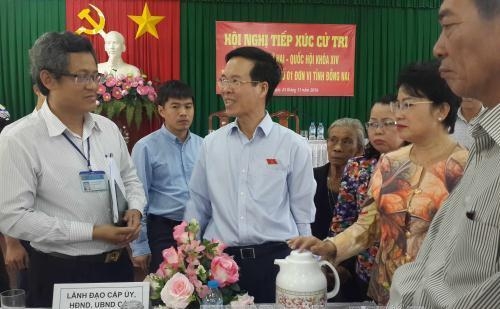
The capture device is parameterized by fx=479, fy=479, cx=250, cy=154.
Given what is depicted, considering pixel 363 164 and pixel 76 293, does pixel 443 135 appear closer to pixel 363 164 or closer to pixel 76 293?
pixel 363 164

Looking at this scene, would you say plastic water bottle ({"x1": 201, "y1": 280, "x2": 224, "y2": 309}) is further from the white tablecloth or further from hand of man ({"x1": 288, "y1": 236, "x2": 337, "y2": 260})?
the white tablecloth

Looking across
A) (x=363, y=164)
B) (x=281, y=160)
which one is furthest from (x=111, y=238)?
(x=363, y=164)

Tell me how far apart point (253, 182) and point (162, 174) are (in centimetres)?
107

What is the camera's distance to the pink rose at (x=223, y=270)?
129cm

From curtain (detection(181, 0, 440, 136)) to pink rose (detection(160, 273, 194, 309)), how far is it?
6.25 m

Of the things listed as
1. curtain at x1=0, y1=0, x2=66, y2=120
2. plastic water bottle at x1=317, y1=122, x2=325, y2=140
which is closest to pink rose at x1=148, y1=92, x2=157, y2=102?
curtain at x1=0, y1=0, x2=66, y2=120

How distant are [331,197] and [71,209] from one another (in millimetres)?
1339

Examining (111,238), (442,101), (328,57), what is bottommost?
(111,238)

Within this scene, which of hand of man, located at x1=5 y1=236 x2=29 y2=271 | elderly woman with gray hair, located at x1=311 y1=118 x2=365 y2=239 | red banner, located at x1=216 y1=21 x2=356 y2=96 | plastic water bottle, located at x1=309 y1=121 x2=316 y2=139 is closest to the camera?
hand of man, located at x1=5 y1=236 x2=29 y2=271

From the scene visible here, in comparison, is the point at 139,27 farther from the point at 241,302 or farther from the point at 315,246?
the point at 241,302

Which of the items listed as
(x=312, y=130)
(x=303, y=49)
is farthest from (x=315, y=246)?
(x=303, y=49)

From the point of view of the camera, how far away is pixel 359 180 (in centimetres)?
219

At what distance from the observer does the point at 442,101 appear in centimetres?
147

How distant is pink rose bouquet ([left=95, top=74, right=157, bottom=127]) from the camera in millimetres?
5078
